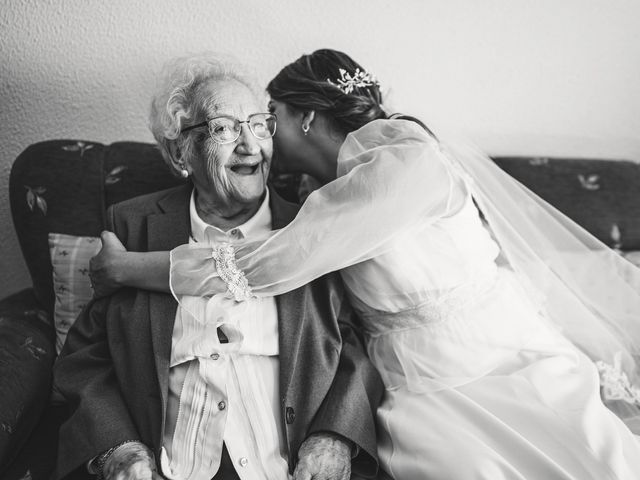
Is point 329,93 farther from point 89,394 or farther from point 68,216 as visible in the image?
point 89,394

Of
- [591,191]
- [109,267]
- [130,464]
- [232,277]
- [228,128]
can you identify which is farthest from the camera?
[591,191]

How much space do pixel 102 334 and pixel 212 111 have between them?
2.34 feet

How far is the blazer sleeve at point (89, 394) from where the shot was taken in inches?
51.3

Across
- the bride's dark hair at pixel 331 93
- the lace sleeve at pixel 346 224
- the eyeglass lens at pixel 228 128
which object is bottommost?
the lace sleeve at pixel 346 224

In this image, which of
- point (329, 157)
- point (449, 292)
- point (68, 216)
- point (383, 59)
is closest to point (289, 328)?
point (449, 292)

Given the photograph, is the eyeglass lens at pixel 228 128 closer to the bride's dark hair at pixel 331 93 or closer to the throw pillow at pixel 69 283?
the bride's dark hair at pixel 331 93

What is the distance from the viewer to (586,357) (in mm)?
1447

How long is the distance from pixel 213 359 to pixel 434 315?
1.91ft

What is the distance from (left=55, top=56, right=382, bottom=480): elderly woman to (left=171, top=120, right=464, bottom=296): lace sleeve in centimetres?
11

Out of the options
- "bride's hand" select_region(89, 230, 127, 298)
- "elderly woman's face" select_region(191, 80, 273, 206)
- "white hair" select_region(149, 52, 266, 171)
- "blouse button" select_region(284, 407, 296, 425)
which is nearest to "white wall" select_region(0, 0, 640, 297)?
"white hair" select_region(149, 52, 266, 171)

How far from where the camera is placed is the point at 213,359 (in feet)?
4.58

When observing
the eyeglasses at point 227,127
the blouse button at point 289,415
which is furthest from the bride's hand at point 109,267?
the blouse button at point 289,415

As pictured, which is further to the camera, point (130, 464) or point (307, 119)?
point (307, 119)

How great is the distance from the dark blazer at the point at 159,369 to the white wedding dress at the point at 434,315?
8 cm
